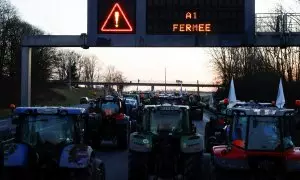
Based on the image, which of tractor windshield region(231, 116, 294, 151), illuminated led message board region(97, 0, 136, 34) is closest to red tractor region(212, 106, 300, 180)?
tractor windshield region(231, 116, 294, 151)

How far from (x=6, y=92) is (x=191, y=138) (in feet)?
188

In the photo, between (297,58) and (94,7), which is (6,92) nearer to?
(297,58)

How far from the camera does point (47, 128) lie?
1186 cm

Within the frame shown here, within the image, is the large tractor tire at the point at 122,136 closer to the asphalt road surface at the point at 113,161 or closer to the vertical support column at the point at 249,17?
the asphalt road surface at the point at 113,161

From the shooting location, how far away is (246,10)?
923 inches

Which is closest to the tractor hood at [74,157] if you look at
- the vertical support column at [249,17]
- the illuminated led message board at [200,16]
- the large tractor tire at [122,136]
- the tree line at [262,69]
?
the illuminated led message board at [200,16]

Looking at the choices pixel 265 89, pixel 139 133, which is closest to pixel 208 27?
pixel 139 133

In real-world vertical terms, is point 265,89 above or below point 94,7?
below

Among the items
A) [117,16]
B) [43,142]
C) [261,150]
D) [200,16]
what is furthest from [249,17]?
[43,142]

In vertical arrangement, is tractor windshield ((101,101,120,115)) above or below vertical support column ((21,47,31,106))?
below

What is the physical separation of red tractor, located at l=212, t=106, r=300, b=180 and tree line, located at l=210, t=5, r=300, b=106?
1469cm

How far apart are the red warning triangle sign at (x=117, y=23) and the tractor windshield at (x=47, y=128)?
12241 mm

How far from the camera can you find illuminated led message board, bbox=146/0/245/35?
2319 cm

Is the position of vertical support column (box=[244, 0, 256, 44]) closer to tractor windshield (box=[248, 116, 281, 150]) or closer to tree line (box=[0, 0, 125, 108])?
tractor windshield (box=[248, 116, 281, 150])
